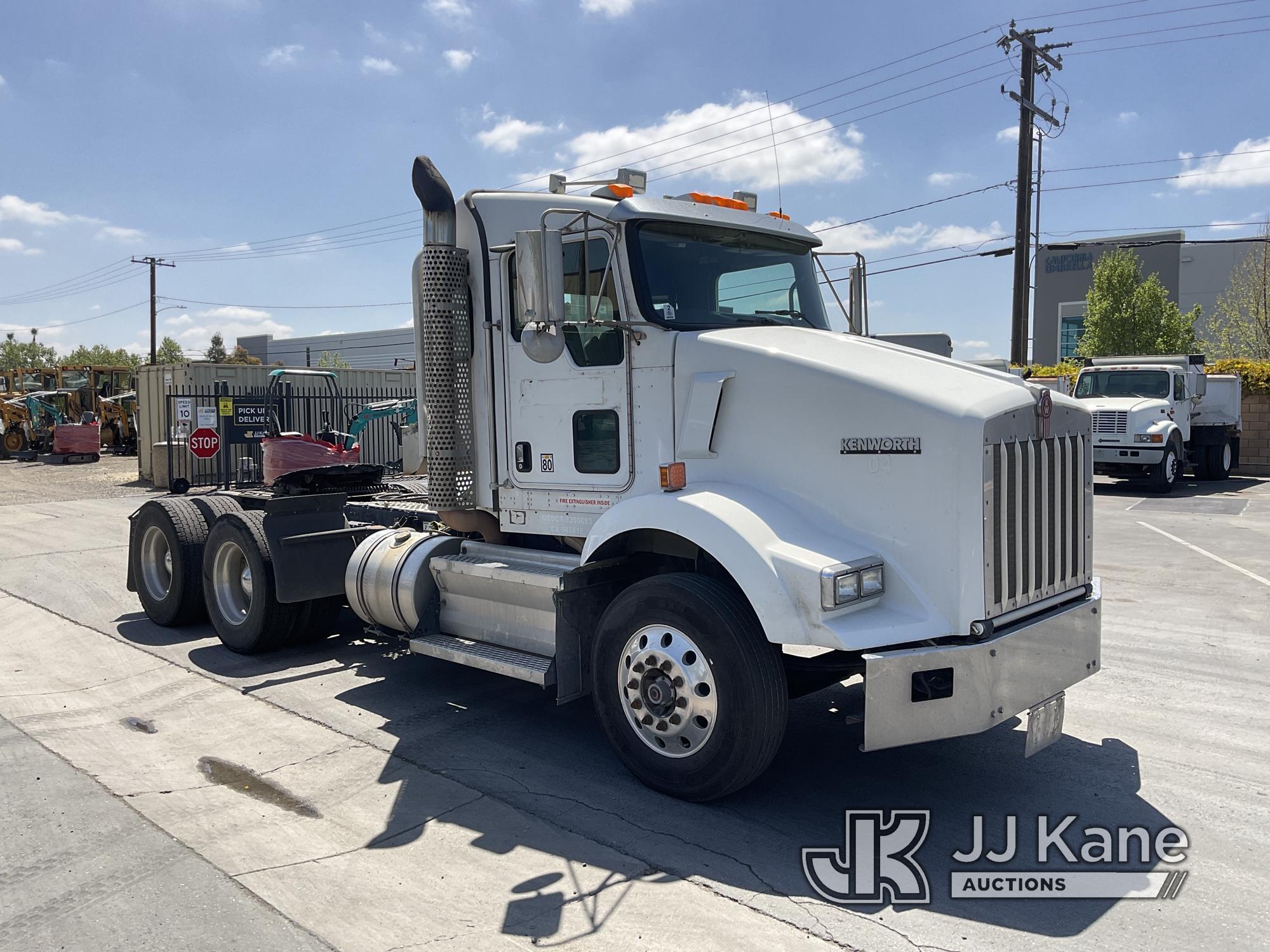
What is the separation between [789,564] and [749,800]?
132cm

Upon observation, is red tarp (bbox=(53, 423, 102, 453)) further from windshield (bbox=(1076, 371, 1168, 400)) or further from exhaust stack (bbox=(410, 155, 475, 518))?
exhaust stack (bbox=(410, 155, 475, 518))

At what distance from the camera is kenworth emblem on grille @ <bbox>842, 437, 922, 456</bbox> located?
423cm

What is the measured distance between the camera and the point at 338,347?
116m

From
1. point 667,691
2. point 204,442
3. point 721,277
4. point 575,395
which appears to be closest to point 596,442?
point 575,395

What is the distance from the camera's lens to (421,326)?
20.1 ft

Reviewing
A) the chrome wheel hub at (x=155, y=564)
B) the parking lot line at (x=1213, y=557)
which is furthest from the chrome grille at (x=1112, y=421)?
the chrome wheel hub at (x=155, y=564)

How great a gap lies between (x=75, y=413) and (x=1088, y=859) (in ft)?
134

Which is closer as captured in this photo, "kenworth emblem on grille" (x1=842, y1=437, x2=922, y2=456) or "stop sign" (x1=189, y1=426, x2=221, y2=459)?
"kenworth emblem on grille" (x1=842, y1=437, x2=922, y2=456)

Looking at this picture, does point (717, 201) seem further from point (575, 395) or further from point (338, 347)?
point (338, 347)

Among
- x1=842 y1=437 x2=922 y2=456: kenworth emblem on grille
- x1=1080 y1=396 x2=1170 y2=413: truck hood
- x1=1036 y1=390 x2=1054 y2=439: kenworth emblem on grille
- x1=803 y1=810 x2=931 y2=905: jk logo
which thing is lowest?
x1=803 y1=810 x2=931 y2=905: jk logo

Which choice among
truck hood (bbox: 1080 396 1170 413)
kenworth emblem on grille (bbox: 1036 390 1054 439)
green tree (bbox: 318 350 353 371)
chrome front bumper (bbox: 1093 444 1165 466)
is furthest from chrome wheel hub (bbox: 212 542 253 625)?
green tree (bbox: 318 350 353 371)

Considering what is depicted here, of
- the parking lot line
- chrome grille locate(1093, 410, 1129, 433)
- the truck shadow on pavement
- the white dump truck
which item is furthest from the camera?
chrome grille locate(1093, 410, 1129, 433)

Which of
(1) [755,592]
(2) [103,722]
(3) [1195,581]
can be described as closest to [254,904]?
(1) [755,592]

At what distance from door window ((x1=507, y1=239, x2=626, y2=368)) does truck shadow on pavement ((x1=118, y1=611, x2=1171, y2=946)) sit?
68.2 inches
